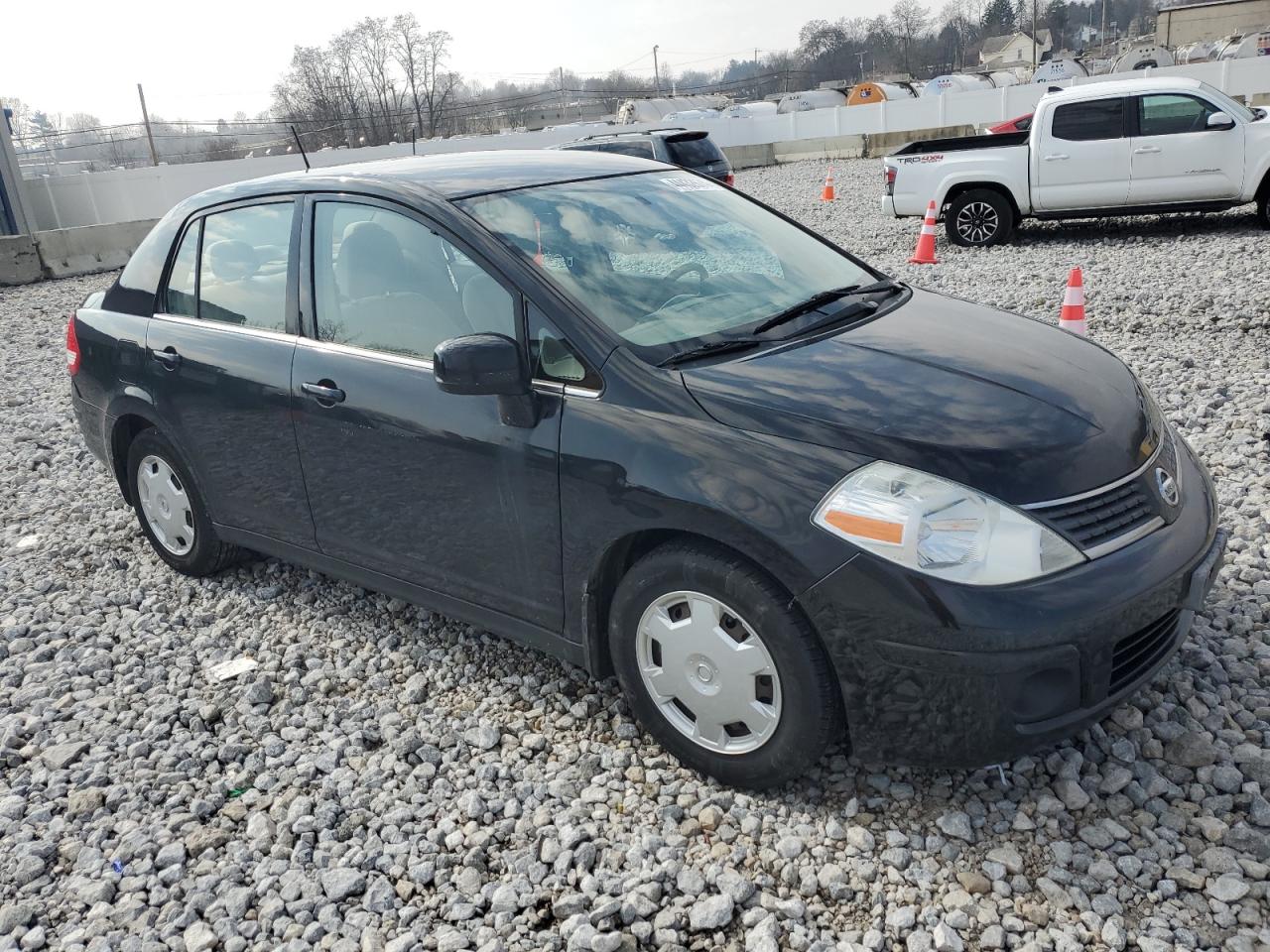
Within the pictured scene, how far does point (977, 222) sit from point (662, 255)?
10.5 metres

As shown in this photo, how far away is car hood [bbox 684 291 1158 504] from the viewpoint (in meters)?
2.61

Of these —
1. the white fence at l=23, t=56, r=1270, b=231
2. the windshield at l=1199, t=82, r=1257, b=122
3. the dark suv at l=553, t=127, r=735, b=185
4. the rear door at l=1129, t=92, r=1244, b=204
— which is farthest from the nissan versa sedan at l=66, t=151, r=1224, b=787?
the white fence at l=23, t=56, r=1270, b=231

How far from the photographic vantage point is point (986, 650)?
2.47m

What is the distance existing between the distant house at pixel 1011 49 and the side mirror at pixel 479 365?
116 meters

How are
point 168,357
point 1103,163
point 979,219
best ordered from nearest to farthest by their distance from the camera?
1. point 168,357
2. point 1103,163
3. point 979,219

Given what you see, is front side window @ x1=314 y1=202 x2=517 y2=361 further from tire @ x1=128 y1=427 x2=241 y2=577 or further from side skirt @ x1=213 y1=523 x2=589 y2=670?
tire @ x1=128 y1=427 x2=241 y2=577

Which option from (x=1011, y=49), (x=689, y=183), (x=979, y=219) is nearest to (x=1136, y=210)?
(x=979, y=219)

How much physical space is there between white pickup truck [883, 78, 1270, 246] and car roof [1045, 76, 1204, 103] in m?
0.01

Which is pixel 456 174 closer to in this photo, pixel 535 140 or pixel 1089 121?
pixel 1089 121

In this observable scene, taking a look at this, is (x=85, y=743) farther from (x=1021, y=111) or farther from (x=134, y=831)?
(x=1021, y=111)

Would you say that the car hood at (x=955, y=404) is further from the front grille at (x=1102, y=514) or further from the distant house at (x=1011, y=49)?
the distant house at (x=1011, y=49)

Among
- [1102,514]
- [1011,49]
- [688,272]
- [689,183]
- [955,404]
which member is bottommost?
[1102,514]

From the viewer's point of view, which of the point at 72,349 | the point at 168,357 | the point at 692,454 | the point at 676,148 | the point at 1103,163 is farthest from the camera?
the point at 676,148

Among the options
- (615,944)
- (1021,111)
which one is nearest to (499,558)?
(615,944)
